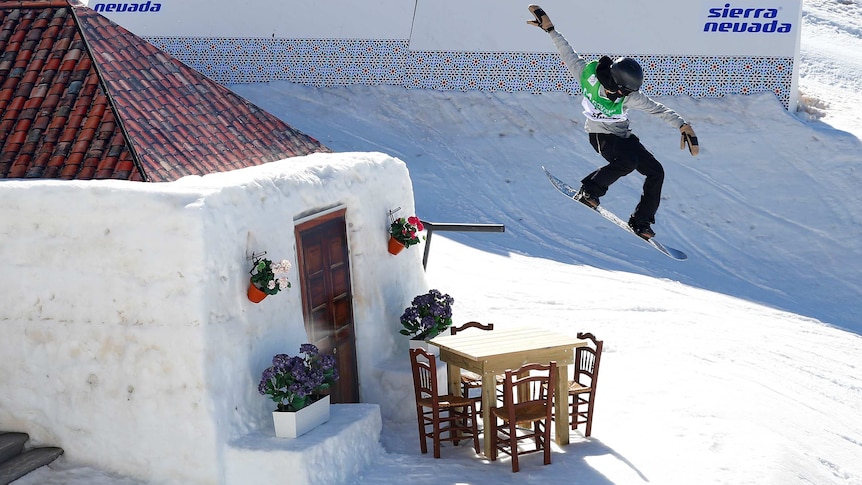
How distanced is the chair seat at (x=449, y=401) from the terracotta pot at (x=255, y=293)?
1883 millimetres

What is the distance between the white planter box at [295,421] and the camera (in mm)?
7645

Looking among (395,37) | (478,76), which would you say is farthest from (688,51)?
(395,37)

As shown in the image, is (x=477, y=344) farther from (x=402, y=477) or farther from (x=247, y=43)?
(x=247, y=43)

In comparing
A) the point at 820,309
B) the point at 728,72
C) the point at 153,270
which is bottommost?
the point at 820,309

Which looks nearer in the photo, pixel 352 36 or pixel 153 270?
pixel 153 270

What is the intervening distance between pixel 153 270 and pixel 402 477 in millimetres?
2512

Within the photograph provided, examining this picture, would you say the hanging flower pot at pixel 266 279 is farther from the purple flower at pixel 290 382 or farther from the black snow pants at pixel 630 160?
the black snow pants at pixel 630 160

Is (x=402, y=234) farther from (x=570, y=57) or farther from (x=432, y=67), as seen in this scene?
(x=432, y=67)

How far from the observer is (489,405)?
859 cm

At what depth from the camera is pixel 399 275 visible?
1020cm

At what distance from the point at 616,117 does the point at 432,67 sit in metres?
12.0

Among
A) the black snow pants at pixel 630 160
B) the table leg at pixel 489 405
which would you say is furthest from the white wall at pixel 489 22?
the table leg at pixel 489 405

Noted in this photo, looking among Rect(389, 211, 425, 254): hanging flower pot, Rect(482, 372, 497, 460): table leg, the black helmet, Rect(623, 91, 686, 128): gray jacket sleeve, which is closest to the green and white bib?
Rect(623, 91, 686, 128): gray jacket sleeve

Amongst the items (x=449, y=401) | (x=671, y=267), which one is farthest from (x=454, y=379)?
(x=671, y=267)
